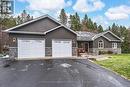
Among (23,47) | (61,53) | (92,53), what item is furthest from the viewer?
(92,53)

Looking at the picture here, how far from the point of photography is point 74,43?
35.4 m

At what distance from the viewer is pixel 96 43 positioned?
40.9m

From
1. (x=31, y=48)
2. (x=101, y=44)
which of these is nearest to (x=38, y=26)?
(x=31, y=48)

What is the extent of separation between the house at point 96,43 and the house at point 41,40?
230 inches

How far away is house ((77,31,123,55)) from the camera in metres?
40.7

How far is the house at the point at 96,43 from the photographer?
40.7m

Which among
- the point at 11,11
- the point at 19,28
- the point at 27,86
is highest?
the point at 11,11

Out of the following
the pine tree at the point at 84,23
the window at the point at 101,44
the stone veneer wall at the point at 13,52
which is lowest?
the stone veneer wall at the point at 13,52

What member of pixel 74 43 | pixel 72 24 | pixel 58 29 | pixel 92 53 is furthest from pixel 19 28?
pixel 72 24

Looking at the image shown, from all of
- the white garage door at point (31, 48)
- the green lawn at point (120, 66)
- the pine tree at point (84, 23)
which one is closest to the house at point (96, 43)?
the white garage door at point (31, 48)

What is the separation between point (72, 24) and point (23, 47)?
159ft

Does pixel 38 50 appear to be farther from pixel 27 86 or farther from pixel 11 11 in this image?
pixel 27 86

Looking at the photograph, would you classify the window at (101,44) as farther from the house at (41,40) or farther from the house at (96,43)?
the house at (41,40)

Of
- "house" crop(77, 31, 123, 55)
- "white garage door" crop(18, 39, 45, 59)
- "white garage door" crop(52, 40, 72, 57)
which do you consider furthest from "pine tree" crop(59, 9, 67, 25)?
"white garage door" crop(18, 39, 45, 59)
